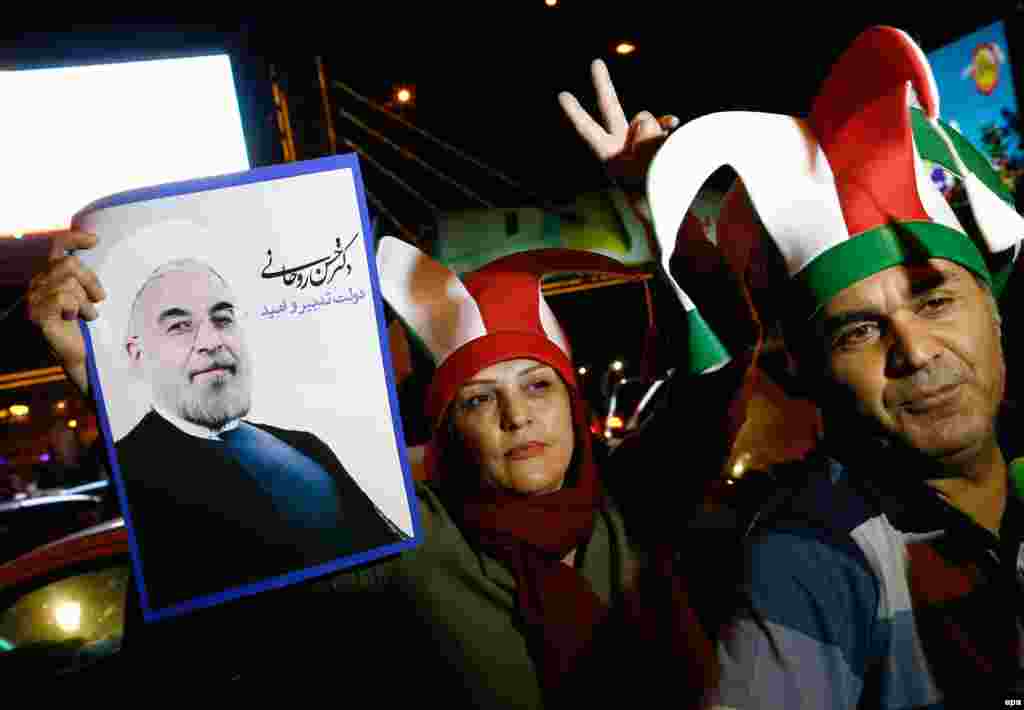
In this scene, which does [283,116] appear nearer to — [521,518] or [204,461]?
[204,461]

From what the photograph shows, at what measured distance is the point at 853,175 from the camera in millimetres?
1409

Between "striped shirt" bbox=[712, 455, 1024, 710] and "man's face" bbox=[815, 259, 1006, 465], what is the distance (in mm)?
167

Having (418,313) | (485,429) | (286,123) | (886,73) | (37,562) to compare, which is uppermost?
(286,123)

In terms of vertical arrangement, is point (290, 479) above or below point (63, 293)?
below

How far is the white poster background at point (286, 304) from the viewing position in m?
1.51

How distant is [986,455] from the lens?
1.42 meters

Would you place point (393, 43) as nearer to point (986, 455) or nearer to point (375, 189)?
point (375, 189)

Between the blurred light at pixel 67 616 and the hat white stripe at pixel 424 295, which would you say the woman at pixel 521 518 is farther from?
the blurred light at pixel 67 616

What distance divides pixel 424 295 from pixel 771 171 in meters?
1.02

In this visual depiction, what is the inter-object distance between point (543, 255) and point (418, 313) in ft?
1.37

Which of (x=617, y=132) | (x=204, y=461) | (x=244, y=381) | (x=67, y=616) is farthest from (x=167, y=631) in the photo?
(x=617, y=132)

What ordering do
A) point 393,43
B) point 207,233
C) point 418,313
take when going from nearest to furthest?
point 207,233 < point 418,313 < point 393,43

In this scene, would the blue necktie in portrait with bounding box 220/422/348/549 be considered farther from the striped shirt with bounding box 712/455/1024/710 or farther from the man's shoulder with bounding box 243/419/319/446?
the striped shirt with bounding box 712/455/1024/710

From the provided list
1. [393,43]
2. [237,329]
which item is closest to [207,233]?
[237,329]
